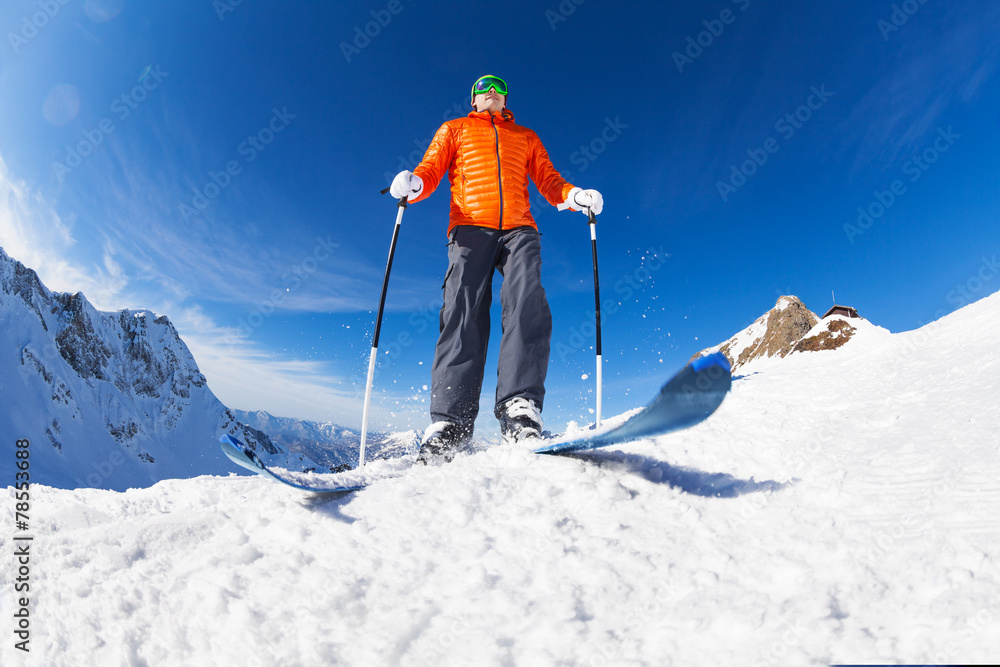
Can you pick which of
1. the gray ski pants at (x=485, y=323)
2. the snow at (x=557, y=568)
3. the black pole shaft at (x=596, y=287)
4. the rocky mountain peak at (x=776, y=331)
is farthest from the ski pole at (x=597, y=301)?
the rocky mountain peak at (x=776, y=331)

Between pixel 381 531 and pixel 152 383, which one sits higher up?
pixel 152 383

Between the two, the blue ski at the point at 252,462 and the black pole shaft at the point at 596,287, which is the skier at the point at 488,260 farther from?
the blue ski at the point at 252,462

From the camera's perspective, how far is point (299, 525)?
153 centimetres

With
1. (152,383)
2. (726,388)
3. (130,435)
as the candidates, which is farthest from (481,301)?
(152,383)

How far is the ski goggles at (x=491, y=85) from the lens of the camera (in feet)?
12.9

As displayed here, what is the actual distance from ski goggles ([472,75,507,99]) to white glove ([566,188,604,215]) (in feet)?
3.73

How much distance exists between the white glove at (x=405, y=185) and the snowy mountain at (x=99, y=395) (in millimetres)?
101286

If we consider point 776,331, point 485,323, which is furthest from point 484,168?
point 776,331

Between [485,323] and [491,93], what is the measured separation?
220cm

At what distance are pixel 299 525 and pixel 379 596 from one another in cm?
47

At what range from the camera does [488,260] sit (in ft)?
11.1

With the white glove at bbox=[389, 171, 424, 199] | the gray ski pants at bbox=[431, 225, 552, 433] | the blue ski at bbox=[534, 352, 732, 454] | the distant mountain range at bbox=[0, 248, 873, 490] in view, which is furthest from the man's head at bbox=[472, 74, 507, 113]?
the distant mountain range at bbox=[0, 248, 873, 490]

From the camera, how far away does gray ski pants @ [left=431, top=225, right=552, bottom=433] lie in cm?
300

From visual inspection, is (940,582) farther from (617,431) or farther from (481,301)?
(481,301)
